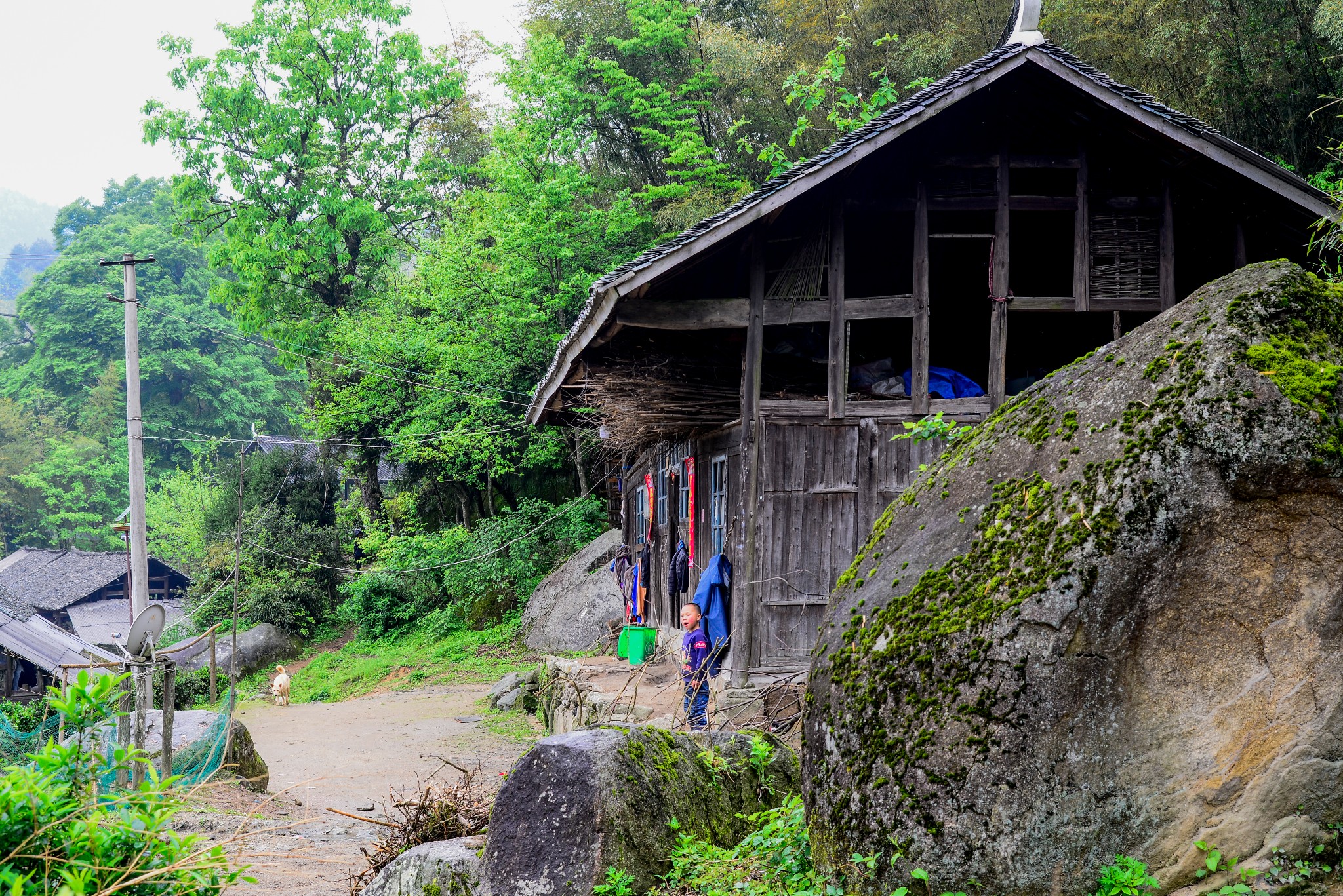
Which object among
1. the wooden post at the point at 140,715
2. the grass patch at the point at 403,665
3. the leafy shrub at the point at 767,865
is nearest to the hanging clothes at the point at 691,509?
the wooden post at the point at 140,715

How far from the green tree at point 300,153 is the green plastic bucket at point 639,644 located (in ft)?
67.9

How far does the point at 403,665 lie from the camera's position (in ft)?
77.3

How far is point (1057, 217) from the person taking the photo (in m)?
10.1

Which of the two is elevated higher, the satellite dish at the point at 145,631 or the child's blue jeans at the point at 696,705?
the satellite dish at the point at 145,631

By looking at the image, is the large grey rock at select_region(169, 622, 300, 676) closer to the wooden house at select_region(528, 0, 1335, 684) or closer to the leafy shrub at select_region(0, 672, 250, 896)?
the wooden house at select_region(528, 0, 1335, 684)

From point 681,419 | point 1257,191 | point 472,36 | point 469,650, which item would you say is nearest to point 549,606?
point 469,650

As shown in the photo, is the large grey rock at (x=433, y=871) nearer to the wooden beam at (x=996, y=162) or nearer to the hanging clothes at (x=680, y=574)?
the hanging clothes at (x=680, y=574)

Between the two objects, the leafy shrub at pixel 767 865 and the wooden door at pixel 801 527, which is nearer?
the leafy shrub at pixel 767 865

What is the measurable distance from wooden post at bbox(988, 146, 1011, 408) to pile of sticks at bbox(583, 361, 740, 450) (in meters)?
2.58

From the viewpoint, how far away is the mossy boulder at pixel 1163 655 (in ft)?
9.96

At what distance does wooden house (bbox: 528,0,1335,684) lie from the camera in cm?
839

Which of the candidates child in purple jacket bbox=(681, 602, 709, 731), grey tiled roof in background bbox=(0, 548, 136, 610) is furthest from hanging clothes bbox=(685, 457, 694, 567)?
grey tiled roof in background bbox=(0, 548, 136, 610)

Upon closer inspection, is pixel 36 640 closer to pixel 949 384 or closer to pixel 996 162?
pixel 949 384

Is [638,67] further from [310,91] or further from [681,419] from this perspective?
[681,419]
